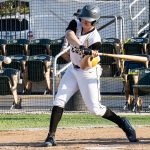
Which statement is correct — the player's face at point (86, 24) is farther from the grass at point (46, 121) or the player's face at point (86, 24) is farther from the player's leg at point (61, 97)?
the grass at point (46, 121)

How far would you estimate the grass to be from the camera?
13.8 m

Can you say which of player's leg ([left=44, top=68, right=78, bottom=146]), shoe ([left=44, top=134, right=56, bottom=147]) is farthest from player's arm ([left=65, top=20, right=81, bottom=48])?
shoe ([left=44, top=134, right=56, bottom=147])

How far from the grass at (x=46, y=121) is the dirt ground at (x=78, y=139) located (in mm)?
967

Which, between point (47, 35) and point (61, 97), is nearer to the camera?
point (61, 97)

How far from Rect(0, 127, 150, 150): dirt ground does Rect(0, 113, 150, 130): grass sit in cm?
97

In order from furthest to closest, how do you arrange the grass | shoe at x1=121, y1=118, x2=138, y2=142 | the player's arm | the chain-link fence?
the chain-link fence → the grass → shoe at x1=121, y1=118, x2=138, y2=142 → the player's arm

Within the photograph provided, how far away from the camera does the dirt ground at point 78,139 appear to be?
10.2m

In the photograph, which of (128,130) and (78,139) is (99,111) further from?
(78,139)

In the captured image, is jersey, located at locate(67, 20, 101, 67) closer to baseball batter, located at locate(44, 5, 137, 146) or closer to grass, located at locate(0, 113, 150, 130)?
baseball batter, located at locate(44, 5, 137, 146)

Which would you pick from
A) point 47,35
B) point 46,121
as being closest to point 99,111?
point 46,121

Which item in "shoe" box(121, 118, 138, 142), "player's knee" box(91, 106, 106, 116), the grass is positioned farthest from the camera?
the grass

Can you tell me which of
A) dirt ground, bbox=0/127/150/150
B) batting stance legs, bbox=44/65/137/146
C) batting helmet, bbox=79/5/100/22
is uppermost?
batting helmet, bbox=79/5/100/22

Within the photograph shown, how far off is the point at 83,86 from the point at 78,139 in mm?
1351

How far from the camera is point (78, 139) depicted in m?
11.2
